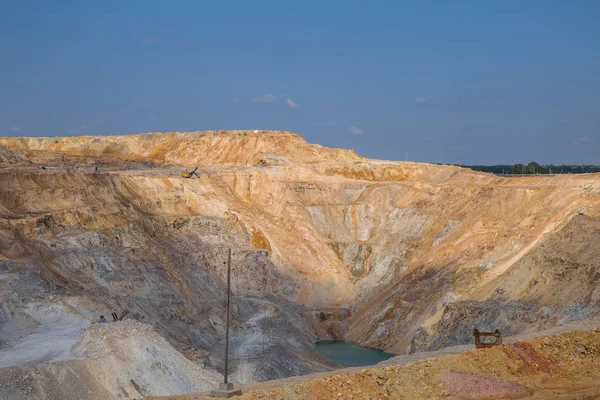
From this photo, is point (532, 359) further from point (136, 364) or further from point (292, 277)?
point (292, 277)

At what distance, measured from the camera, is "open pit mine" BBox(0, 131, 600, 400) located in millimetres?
30469

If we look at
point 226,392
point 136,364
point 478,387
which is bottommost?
point 478,387

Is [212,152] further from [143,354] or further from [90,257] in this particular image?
[143,354]

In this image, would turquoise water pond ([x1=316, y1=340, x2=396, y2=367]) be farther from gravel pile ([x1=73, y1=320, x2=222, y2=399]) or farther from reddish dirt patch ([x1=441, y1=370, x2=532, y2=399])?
reddish dirt patch ([x1=441, y1=370, x2=532, y2=399])

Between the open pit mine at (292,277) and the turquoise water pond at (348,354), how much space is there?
1074 millimetres

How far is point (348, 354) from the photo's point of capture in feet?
190

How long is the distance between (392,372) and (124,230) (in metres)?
38.0

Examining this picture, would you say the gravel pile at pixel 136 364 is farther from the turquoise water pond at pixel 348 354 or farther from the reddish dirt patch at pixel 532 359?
the turquoise water pond at pixel 348 354

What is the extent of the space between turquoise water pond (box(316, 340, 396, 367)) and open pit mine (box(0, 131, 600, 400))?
107 cm

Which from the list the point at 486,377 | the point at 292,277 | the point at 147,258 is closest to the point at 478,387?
the point at 486,377

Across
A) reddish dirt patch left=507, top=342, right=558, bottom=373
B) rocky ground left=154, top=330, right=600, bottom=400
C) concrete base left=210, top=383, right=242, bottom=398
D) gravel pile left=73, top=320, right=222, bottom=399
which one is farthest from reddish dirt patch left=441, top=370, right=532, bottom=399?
gravel pile left=73, top=320, right=222, bottom=399

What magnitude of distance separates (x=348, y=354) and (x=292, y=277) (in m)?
14.7

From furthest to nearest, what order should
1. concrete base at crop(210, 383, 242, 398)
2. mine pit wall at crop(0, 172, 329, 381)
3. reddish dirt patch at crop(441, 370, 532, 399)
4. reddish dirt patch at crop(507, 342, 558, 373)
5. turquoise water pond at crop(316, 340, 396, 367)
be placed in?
1. turquoise water pond at crop(316, 340, 396, 367)
2. mine pit wall at crop(0, 172, 329, 381)
3. reddish dirt patch at crop(507, 342, 558, 373)
4. reddish dirt patch at crop(441, 370, 532, 399)
5. concrete base at crop(210, 383, 242, 398)

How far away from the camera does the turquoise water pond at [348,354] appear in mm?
54728
